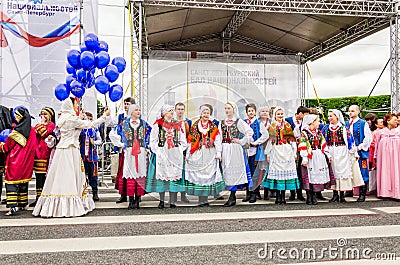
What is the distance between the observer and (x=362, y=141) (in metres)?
6.73

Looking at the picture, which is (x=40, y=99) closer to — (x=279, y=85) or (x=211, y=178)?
(x=211, y=178)

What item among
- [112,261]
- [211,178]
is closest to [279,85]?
[211,178]

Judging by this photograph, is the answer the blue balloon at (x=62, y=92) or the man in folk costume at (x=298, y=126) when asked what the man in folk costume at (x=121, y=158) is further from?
the man in folk costume at (x=298, y=126)

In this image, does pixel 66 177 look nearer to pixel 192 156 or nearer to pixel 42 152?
pixel 42 152

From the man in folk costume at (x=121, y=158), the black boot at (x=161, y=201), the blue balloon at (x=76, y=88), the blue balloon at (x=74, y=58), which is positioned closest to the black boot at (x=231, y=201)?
the black boot at (x=161, y=201)

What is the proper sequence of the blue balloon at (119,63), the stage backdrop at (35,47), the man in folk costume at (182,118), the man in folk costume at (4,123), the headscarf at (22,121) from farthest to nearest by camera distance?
the stage backdrop at (35,47) < the blue balloon at (119,63) < the man in folk costume at (4,123) < the man in folk costume at (182,118) < the headscarf at (22,121)

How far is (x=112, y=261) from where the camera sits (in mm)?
3502

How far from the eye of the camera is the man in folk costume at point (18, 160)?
5594 millimetres

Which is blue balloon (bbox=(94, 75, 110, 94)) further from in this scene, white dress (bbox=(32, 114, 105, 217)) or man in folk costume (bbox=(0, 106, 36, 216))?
man in folk costume (bbox=(0, 106, 36, 216))

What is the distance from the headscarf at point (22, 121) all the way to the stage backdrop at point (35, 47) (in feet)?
14.9

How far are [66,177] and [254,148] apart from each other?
9.81 ft

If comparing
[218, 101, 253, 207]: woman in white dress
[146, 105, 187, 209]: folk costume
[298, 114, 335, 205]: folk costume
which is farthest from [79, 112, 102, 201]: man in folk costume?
[298, 114, 335, 205]: folk costume

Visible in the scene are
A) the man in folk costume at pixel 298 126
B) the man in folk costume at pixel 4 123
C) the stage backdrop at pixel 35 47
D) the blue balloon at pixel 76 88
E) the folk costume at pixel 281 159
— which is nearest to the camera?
the blue balloon at pixel 76 88

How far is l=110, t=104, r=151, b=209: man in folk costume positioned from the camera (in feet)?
19.6
